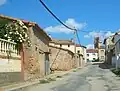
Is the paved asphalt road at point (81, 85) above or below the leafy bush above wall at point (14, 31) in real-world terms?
below

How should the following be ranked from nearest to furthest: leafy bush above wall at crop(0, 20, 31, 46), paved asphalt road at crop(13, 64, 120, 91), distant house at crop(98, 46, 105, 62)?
paved asphalt road at crop(13, 64, 120, 91), leafy bush above wall at crop(0, 20, 31, 46), distant house at crop(98, 46, 105, 62)

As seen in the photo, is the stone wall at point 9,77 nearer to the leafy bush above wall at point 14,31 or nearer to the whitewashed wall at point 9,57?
the whitewashed wall at point 9,57

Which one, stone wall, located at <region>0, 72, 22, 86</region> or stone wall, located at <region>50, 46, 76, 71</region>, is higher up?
stone wall, located at <region>50, 46, 76, 71</region>

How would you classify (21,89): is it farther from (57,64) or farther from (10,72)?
(57,64)

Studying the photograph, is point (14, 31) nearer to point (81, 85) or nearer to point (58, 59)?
point (81, 85)

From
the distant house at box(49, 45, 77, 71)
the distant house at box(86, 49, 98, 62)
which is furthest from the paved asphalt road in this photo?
the distant house at box(86, 49, 98, 62)

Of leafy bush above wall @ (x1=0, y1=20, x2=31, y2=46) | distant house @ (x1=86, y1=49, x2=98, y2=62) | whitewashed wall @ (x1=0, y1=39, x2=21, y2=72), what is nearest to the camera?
whitewashed wall @ (x1=0, y1=39, x2=21, y2=72)

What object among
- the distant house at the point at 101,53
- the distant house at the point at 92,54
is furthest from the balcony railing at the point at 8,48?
the distant house at the point at 92,54

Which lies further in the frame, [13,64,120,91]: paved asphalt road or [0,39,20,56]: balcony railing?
[0,39,20,56]: balcony railing

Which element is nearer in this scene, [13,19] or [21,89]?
[21,89]

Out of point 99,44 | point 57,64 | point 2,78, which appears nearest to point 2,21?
point 2,78

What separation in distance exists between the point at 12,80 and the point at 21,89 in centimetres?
287

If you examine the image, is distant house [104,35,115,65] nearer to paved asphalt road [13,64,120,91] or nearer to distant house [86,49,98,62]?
distant house [86,49,98,62]

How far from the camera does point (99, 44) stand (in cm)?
14400
